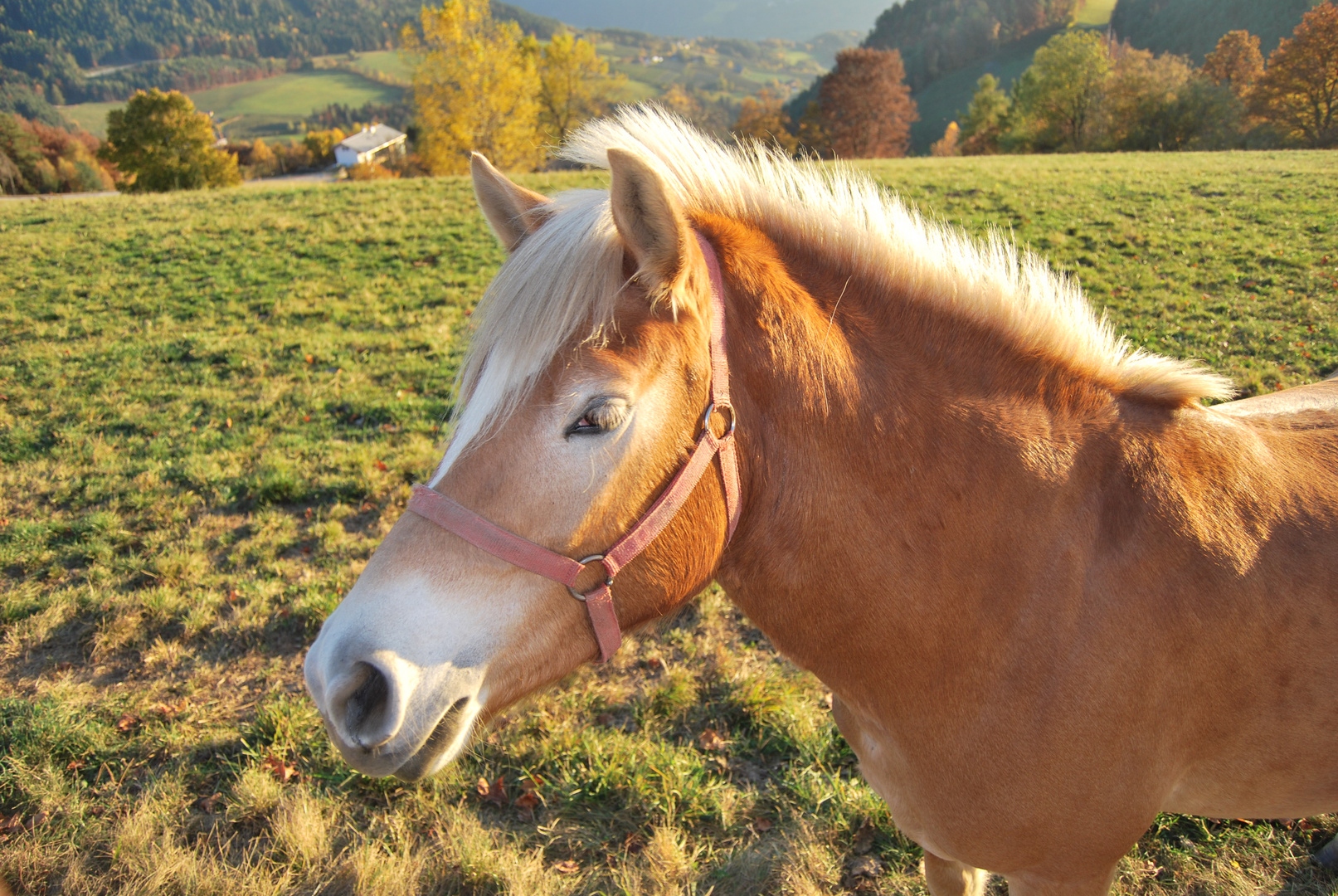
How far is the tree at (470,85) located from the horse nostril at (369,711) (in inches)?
1168

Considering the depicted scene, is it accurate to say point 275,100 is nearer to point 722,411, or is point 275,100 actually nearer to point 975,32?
point 975,32

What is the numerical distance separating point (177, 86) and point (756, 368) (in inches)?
6811

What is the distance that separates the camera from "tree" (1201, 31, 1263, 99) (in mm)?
36469

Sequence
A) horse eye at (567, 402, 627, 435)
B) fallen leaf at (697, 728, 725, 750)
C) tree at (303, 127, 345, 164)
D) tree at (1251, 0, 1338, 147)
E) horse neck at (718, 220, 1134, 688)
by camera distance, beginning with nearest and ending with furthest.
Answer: horse eye at (567, 402, 627, 435), horse neck at (718, 220, 1134, 688), fallen leaf at (697, 728, 725, 750), tree at (1251, 0, 1338, 147), tree at (303, 127, 345, 164)

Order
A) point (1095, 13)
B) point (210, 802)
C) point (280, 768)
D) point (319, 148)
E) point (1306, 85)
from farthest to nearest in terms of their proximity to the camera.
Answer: point (1095, 13), point (319, 148), point (1306, 85), point (280, 768), point (210, 802)

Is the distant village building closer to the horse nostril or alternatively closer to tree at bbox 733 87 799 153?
tree at bbox 733 87 799 153

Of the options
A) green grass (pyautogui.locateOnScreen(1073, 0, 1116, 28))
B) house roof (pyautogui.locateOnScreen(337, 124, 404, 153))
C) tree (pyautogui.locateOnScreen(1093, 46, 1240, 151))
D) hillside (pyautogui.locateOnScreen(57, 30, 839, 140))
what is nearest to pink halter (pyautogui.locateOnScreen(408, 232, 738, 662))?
tree (pyautogui.locateOnScreen(1093, 46, 1240, 151))

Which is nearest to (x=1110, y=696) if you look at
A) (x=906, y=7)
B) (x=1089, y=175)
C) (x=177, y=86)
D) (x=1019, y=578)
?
(x=1019, y=578)

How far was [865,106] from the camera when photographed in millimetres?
38344

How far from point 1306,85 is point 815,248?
4356 cm

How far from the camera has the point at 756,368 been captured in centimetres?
163

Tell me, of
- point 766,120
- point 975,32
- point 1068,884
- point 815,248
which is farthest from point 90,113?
point 1068,884

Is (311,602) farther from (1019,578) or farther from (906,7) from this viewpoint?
(906,7)

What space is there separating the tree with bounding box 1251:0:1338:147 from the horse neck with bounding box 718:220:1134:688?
4246cm
